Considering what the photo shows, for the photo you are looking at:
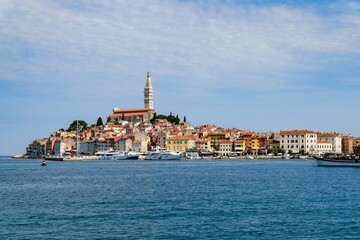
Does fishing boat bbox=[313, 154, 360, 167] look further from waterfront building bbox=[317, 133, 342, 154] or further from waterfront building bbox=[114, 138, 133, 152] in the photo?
waterfront building bbox=[114, 138, 133, 152]

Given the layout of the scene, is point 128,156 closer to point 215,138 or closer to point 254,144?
point 215,138

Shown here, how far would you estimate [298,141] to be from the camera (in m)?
141

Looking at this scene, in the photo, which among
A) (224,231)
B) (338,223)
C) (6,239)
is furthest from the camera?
(338,223)

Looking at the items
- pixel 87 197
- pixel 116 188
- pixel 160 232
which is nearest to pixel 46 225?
pixel 160 232

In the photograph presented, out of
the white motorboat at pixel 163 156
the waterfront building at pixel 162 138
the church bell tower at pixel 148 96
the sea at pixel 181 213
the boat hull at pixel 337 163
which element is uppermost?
the church bell tower at pixel 148 96

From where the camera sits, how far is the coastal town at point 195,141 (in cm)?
14038

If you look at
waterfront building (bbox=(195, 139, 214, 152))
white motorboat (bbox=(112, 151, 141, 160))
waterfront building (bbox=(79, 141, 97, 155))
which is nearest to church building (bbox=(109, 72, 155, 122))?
waterfront building (bbox=(79, 141, 97, 155))

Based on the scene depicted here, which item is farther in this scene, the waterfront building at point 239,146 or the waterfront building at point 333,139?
the waterfront building at point 333,139

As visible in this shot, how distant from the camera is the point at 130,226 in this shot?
21.0 metres

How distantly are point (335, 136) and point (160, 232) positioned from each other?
13382cm

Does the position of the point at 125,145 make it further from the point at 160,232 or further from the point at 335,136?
the point at 160,232

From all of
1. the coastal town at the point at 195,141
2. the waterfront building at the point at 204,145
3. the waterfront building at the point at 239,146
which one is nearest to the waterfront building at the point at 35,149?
the coastal town at the point at 195,141

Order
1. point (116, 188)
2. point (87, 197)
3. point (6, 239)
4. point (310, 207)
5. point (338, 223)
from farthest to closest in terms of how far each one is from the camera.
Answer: point (116, 188)
point (87, 197)
point (310, 207)
point (338, 223)
point (6, 239)

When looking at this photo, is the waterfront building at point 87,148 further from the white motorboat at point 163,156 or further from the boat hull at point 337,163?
the boat hull at point 337,163
